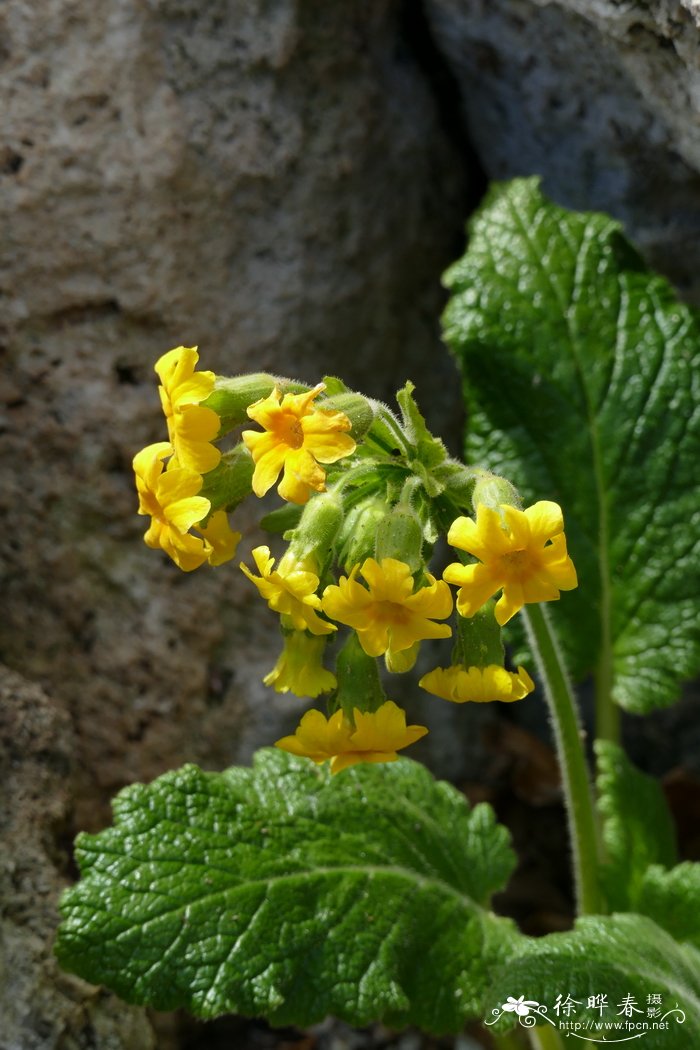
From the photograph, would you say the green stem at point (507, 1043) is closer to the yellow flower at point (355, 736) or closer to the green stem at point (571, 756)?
the green stem at point (571, 756)

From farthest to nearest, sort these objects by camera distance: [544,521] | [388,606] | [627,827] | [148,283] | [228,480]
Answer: [148,283], [627,827], [228,480], [388,606], [544,521]

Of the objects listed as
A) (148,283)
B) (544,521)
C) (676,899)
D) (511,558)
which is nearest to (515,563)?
(511,558)

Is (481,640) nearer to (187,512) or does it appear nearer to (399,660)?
(399,660)

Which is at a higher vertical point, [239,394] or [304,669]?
[239,394]

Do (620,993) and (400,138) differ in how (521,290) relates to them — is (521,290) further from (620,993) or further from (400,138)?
(620,993)

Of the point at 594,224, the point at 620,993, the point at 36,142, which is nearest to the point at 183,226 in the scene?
the point at 36,142

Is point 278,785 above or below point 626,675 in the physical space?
below

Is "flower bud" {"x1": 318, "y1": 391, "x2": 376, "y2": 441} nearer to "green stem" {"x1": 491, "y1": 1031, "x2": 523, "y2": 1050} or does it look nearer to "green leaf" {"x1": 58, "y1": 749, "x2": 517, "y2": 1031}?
"green leaf" {"x1": 58, "y1": 749, "x2": 517, "y2": 1031}
